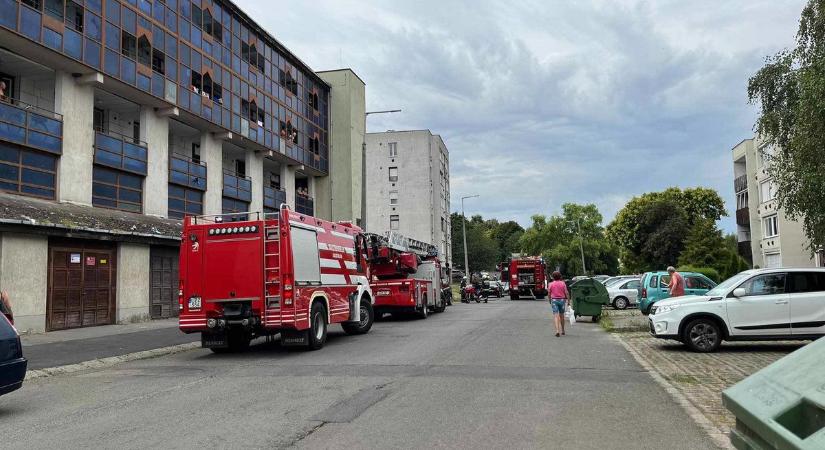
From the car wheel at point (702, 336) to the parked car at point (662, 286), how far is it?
8614 millimetres

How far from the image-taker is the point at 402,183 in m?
70.8

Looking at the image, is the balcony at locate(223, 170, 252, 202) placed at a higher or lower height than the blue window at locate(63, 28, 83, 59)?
lower

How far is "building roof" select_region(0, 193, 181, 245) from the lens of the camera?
59.2 ft

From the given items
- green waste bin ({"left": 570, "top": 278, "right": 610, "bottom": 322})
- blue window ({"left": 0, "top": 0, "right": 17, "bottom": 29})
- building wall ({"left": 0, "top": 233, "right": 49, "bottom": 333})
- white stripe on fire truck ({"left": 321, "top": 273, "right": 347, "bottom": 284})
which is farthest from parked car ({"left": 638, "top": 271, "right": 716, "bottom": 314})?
blue window ({"left": 0, "top": 0, "right": 17, "bottom": 29})

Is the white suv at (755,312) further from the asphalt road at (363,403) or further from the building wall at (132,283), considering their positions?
the building wall at (132,283)

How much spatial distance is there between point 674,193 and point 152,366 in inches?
2506


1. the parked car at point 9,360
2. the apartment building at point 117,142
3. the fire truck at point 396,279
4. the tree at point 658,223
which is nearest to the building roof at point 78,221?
the apartment building at point 117,142

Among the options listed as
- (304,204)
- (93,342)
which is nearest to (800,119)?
(93,342)

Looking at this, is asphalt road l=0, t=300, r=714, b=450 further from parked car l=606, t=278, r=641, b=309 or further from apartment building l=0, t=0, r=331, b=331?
parked car l=606, t=278, r=641, b=309

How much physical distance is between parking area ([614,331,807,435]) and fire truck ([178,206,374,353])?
6840mm

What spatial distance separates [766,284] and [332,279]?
9339 millimetres

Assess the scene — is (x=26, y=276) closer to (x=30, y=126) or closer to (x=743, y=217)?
(x=30, y=126)

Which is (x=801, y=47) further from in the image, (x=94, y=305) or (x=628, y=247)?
(x=628, y=247)

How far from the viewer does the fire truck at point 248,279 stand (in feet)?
41.4
